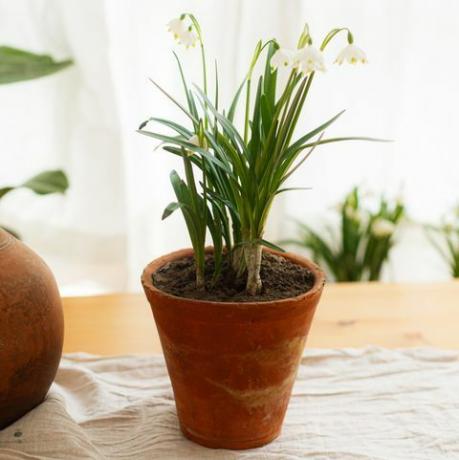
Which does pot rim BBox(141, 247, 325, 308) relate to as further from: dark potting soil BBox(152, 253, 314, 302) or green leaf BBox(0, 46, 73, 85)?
green leaf BBox(0, 46, 73, 85)

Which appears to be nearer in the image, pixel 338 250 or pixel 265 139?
pixel 265 139

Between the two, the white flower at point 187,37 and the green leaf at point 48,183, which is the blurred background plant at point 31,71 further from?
the white flower at point 187,37

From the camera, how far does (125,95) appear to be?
5.58 feet

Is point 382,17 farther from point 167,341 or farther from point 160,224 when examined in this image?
point 167,341

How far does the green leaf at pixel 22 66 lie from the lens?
3.03 feet

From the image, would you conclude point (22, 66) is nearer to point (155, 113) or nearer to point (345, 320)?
point (345, 320)

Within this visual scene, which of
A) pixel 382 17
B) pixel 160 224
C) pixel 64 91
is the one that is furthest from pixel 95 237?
pixel 382 17

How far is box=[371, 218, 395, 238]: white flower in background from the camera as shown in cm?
174

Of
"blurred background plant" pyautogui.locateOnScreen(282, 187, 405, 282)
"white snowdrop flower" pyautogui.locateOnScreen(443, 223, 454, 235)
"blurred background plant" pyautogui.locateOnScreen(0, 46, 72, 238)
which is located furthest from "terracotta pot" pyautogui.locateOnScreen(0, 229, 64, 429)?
"white snowdrop flower" pyautogui.locateOnScreen(443, 223, 454, 235)

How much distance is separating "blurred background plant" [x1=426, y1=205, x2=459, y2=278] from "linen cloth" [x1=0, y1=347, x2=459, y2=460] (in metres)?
0.87

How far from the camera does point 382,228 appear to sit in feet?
5.71

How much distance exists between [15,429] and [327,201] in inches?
48.5

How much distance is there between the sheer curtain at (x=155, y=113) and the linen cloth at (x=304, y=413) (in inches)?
32.1

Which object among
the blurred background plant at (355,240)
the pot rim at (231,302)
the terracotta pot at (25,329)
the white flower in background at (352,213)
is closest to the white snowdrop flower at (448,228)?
the blurred background plant at (355,240)
